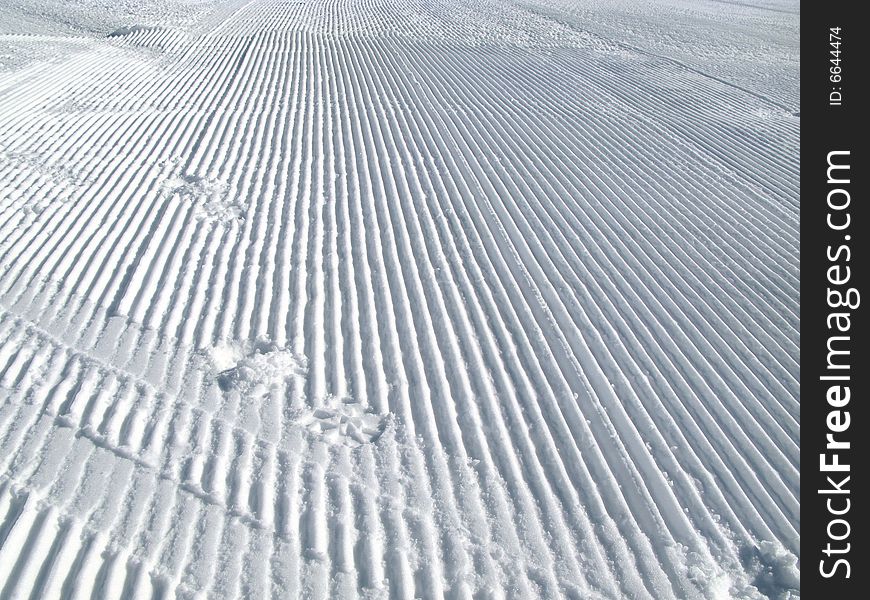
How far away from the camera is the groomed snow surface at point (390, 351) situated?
279 centimetres

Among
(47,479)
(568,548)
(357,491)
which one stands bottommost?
(568,548)

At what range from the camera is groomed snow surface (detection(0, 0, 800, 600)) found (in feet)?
9.16

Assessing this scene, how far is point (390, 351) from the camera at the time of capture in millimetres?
4102

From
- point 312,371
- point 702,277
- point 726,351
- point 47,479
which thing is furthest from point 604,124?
point 47,479

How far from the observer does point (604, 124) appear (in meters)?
9.16

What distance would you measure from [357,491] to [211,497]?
27.4 inches

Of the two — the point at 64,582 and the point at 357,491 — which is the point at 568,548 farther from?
the point at 64,582
